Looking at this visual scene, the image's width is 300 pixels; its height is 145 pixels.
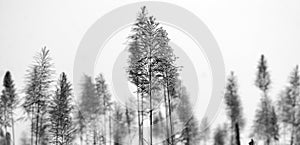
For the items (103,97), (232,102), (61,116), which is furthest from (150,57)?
(232,102)

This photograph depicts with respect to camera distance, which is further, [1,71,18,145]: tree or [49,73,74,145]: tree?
[1,71,18,145]: tree

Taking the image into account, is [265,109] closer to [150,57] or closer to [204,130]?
[204,130]

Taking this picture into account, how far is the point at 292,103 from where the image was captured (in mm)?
42531

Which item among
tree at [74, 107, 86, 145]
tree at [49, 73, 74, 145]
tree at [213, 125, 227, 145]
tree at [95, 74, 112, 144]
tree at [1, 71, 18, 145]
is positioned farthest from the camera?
tree at [213, 125, 227, 145]

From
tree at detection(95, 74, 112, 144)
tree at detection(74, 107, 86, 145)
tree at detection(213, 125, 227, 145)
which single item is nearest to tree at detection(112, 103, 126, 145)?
tree at detection(95, 74, 112, 144)

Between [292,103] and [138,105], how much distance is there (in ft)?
81.9

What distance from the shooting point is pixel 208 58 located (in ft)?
140

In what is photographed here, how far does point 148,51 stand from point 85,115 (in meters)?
22.5

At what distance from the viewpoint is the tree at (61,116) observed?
25484 mm

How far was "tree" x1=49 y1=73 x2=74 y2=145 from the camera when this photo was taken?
25.5 m

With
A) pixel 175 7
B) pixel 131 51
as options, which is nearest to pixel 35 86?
pixel 131 51

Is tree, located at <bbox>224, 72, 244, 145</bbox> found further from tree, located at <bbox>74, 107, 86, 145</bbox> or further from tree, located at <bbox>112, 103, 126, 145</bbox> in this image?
tree, located at <bbox>74, 107, 86, 145</bbox>

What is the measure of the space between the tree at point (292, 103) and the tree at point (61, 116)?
29.0 meters

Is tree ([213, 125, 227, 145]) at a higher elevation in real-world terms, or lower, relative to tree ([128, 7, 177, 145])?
lower
